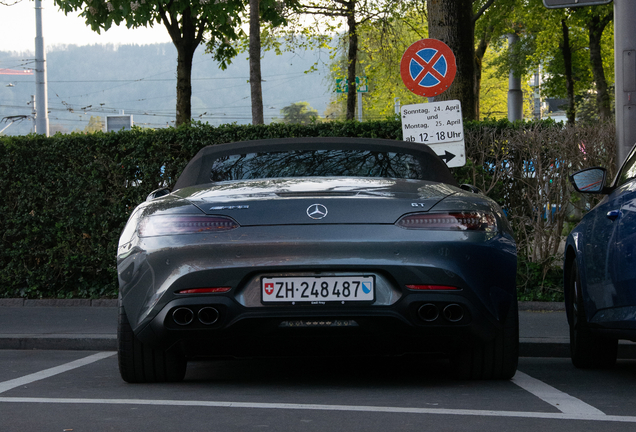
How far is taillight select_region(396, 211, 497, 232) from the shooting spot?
4520mm

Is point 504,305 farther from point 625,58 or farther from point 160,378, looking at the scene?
point 625,58

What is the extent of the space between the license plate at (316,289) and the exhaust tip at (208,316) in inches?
10.5

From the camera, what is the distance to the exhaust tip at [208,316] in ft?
14.8

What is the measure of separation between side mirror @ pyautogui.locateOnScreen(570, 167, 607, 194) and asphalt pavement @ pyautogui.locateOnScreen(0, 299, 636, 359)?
157 centimetres

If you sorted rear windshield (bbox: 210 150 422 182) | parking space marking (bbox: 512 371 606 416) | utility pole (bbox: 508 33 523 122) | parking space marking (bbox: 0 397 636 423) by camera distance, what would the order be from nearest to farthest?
parking space marking (bbox: 0 397 636 423)
parking space marking (bbox: 512 371 606 416)
rear windshield (bbox: 210 150 422 182)
utility pole (bbox: 508 33 523 122)

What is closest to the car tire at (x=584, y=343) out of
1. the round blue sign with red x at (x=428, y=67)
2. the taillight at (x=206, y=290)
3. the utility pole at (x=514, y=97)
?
the taillight at (x=206, y=290)

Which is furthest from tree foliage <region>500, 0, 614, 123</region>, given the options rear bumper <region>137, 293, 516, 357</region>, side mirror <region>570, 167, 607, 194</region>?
rear bumper <region>137, 293, 516, 357</region>

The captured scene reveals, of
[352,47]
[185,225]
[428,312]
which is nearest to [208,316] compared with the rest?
[185,225]

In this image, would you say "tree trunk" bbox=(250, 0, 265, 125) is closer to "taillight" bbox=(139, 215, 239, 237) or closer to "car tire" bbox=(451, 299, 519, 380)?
"car tire" bbox=(451, 299, 519, 380)

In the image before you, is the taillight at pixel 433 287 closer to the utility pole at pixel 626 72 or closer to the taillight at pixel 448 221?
the taillight at pixel 448 221

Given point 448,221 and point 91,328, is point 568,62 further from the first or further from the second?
point 448,221

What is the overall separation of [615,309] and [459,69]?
7461 mm

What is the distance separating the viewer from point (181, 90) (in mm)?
16094

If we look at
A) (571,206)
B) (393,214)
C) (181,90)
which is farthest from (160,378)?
(181,90)
